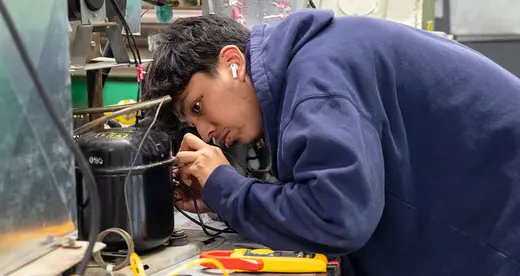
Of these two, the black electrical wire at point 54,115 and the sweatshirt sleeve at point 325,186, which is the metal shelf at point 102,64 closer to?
the sweatshirt sleeve at point 325,186

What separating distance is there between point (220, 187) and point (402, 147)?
0.31 metres

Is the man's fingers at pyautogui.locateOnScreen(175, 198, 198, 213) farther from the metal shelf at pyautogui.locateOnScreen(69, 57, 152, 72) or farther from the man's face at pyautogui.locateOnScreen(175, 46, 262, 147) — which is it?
the metal shelf at pyautogui.locateOnScreen(69, 57, 152, 72)

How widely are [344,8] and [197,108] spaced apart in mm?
1180

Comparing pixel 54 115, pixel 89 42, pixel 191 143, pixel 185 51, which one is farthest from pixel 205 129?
pixel 54 115

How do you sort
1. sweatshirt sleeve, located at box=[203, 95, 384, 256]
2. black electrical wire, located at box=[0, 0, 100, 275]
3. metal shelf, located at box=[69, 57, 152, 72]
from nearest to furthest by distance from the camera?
black electrical wire, located at box=[0, 0, 100, 275] → sweatshirt sleeve, located at box=[203, 95, 384, 256] → metal shelf, located at box=[69, 57, 152, 72]

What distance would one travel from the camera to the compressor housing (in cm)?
99

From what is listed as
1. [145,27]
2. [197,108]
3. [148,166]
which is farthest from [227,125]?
[145,27]

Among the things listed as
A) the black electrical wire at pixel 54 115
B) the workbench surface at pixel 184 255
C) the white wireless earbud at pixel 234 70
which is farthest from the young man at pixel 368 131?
the black electrical wire at pixel 54 115

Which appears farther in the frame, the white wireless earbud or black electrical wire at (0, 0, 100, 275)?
the white wireless earbud

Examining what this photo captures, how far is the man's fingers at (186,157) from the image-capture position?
1147 mm

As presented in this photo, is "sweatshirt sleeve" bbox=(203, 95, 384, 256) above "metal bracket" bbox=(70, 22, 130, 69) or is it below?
below

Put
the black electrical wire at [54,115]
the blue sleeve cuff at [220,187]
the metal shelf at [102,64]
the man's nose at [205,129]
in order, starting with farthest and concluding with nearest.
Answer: the metal shelf at [102,64], the man's nose at [205,129], the blue sleeve cuff at [220,187], the black electrical wire at [54,115]

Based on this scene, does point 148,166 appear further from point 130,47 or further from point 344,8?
point 344,8

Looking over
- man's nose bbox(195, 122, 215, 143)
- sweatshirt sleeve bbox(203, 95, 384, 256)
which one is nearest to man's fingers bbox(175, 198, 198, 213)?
man's nose bbox(195, 122, 215, 143)
